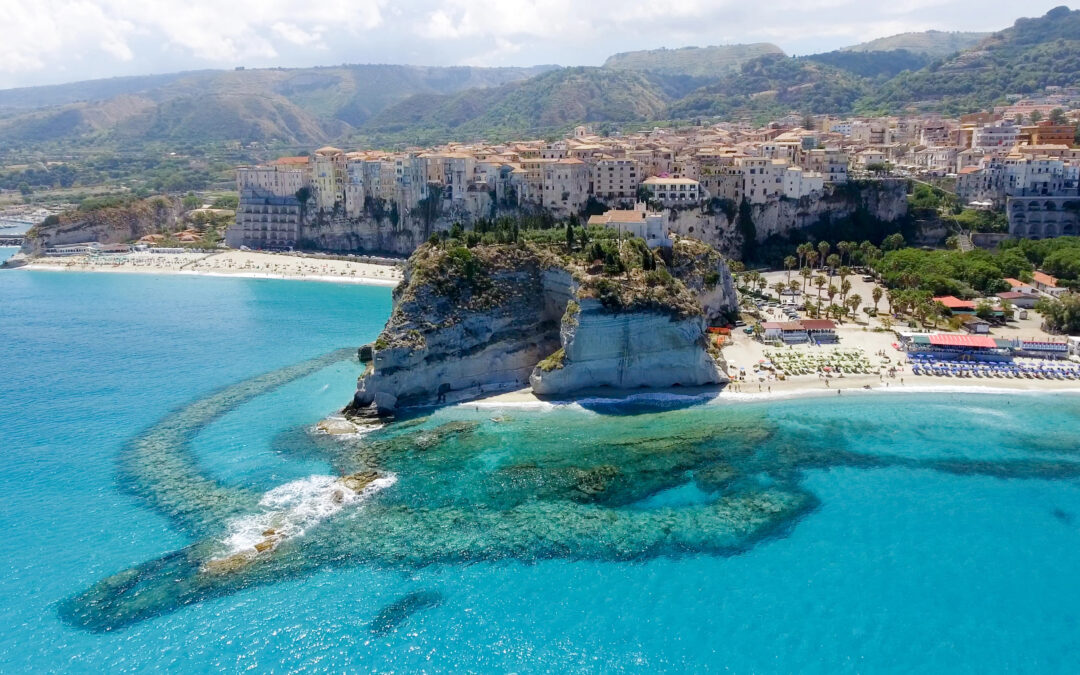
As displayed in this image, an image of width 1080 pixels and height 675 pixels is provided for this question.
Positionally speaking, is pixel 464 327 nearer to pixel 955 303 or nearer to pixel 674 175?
pixel 955 303

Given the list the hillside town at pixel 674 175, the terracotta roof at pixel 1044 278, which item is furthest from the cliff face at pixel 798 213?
the terracotta roof at pixel 1044 278

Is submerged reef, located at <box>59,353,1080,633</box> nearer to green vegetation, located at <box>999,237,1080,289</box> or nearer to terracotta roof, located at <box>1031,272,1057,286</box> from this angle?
terracotta roof, located at <box>1031,272,1057,286</box>

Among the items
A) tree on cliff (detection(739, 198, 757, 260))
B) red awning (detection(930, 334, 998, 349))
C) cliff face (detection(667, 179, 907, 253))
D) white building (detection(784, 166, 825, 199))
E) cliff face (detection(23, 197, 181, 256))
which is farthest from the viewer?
cliff face (detection(23, 197, 181, 256))

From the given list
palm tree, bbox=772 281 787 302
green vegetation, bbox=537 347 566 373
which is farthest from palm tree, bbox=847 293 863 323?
green vegetation, bbox=537 347 566 373

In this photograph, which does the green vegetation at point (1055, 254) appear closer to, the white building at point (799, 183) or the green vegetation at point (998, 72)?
the white building at point (799, 183)

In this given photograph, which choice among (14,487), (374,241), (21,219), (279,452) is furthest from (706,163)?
(21,219)
